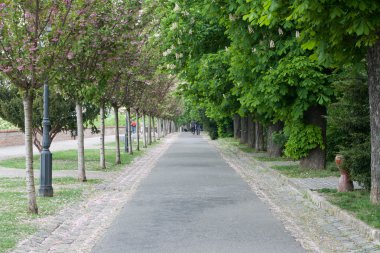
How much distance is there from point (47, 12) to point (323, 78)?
27.8ft

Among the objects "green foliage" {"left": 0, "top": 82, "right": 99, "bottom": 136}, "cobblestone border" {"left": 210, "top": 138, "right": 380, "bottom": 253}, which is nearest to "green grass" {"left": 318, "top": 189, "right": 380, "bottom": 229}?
"cobblestone border" {"left": 210, "top": 138, "right": 380, "bottom": 253}

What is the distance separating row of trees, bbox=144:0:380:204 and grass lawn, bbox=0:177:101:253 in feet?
15.5

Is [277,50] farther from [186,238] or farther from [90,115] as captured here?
[90,115]

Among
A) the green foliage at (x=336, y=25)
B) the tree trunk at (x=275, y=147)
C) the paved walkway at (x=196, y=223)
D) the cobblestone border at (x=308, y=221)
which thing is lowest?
the cobblestone border at (x=308, y=221)

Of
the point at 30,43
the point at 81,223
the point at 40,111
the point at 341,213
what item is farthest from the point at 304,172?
the point at 40,111

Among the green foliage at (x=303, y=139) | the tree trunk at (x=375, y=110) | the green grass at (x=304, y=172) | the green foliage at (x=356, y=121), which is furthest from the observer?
the green foliage at (x=303, y=139)

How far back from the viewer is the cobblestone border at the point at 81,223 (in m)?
7.83

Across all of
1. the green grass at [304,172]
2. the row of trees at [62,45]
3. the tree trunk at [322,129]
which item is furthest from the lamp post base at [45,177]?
the tree trunk at [322,129]

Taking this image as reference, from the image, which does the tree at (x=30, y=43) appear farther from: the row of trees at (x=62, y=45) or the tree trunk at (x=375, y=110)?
the tree trunk at (x=375, y=110)

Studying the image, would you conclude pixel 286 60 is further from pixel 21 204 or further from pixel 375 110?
pixel 21 204

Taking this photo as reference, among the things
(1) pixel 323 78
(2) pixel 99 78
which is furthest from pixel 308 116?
(2) pixel 99 78

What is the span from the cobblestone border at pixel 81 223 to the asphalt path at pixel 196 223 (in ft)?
0.71

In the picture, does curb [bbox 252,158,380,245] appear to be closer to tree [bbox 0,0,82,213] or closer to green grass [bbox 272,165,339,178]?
green grass [bbox 272,165,339,178]

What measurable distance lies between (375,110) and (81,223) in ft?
17.8
